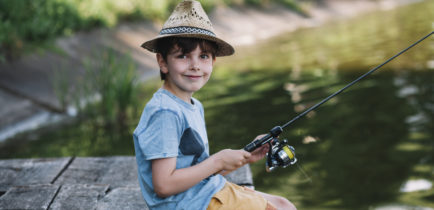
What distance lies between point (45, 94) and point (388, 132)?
12.7 ft

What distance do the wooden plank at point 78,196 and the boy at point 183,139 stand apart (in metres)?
0.64

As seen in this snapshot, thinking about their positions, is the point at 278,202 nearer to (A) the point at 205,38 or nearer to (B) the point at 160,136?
(B) the point at 160,136

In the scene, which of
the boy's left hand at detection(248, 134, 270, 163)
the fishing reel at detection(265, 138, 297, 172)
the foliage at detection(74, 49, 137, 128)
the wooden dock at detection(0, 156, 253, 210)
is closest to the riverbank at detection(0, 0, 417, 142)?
the foliage at detection(74, 49, 137, 128)

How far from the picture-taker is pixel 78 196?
2545 millimetres

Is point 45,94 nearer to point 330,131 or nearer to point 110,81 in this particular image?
point 110,81

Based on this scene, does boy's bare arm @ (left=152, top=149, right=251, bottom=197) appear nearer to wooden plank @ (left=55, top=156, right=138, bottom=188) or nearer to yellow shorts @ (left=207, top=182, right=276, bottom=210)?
yellow shorts @ (left=207, top=182, right=276, bottom=210)

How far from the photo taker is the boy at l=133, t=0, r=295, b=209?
1.80m

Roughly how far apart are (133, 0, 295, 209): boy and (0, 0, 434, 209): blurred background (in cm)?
129

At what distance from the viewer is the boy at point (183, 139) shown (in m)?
1.80

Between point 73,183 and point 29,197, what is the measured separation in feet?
1.00

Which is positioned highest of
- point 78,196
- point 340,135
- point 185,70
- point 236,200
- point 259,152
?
point 340,135

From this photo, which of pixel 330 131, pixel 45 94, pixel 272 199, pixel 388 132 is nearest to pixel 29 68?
pixel 45 94

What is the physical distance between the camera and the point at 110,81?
15.7 ft

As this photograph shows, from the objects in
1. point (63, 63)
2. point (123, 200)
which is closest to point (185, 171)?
point (123, 200)
